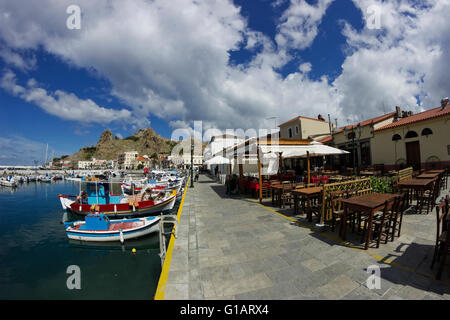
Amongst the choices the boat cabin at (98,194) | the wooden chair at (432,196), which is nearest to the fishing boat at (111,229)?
the boat cabin at (98,194)

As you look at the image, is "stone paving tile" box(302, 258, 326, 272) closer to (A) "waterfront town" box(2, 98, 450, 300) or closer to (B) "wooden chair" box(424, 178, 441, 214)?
(A) "waterfront town" box(2, 98, 450, 300)

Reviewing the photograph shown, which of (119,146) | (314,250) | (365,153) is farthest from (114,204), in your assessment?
(119,146)

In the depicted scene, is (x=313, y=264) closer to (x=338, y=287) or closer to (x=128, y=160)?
(x=338, y=287)

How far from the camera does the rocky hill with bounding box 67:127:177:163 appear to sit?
522 ft

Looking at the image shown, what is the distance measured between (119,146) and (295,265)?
193188 millimetres

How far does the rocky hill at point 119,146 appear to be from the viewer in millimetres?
159250

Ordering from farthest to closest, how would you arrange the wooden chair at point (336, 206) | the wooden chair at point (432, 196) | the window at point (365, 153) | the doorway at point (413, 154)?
1. the window at point (365, 153)
2. the doorway at point (413, 154)
3. the wooden chair at point (432, 196)
4. the wooden chair at point (336, 206)

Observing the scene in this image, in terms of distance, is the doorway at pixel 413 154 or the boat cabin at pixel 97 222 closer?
the boat cabin at pixel 97 222

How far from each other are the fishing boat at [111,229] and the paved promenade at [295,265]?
415 centimetres

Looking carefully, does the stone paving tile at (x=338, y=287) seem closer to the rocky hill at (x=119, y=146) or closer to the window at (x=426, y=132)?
the window at (x=426, y=132)

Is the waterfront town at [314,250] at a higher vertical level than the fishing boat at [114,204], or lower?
higher
